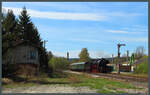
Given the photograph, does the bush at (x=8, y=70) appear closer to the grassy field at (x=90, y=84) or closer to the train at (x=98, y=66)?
the grassy field at (x=90, y=84)

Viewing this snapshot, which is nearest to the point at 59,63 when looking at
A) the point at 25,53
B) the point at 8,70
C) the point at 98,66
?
the point at 98,66

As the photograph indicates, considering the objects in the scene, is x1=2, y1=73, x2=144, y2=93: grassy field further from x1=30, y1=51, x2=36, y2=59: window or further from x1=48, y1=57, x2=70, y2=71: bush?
x1=48, y1=57, x2=70, y2=71: bush

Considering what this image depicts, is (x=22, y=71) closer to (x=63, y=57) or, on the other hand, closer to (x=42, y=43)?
(x=42, y=43)

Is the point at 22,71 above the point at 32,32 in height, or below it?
below

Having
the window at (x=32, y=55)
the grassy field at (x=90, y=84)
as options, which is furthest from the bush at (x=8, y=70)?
the window at (x=32, y=55)

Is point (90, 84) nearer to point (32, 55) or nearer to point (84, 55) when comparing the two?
point (32, 55)

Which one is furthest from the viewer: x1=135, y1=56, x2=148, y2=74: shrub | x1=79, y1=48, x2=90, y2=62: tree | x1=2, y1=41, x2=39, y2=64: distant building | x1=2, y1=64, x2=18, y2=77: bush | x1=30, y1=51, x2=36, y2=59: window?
x1=79, y1=48, x2=90, y2=62: tree

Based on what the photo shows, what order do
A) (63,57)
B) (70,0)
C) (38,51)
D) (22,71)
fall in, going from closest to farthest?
(70,0) < (22,71) < (38,51) < (63,57)

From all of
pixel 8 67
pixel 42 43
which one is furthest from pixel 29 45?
pixel 8 67

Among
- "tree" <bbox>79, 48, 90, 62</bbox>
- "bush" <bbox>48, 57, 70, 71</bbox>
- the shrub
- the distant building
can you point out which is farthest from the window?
"tree" <bbox>79, 48, 90, 62</bbox>

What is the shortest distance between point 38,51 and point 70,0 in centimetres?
3151

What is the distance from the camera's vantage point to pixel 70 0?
859 centimetres

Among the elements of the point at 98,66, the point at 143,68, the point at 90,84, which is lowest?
the point at 90,84

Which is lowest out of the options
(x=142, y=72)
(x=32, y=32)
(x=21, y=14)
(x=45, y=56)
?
(x=142, y=72)
